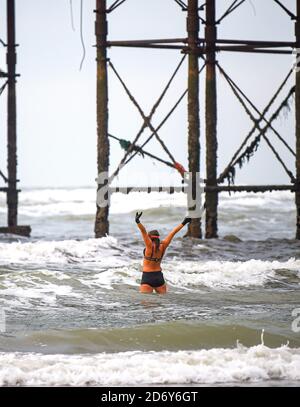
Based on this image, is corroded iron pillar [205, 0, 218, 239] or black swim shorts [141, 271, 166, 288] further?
corroded iron pillar [205, 0, 218, 239]

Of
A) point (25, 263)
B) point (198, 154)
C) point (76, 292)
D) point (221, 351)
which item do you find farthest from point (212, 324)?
point (198, 154)

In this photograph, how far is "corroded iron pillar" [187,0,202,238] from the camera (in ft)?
57.3

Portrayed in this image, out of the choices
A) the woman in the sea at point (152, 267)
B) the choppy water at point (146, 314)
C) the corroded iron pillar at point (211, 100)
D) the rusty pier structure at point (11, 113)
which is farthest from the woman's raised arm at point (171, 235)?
the rusty pier structure at point (11, 113)

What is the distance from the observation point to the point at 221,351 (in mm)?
9828

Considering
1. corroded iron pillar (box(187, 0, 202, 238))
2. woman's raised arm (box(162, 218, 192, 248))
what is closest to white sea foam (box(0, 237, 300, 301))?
woman's raised arm (box(162, 218, 192, 248))

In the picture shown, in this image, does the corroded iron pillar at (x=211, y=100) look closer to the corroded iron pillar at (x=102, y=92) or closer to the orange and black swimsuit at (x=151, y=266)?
the corroded iron pillar at (x=102, y=92)

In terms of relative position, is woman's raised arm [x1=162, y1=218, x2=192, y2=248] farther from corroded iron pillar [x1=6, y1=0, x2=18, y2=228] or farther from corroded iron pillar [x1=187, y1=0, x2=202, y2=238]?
corroded iron pillar [x1=6, y1=0, x2=18, y2=228]

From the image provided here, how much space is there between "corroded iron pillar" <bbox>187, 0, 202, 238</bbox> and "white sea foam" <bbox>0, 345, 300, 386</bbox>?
26.5 feet

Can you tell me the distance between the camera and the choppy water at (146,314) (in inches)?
357

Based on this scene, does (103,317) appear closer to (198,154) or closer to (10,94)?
(198,154)

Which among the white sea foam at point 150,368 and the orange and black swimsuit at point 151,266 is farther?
the orange and black swimsuit at point 151,266

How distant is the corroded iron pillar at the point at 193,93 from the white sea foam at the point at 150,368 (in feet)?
26.5

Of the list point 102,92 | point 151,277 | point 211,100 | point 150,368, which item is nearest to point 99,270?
point 151,277

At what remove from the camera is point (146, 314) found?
38.6ft
